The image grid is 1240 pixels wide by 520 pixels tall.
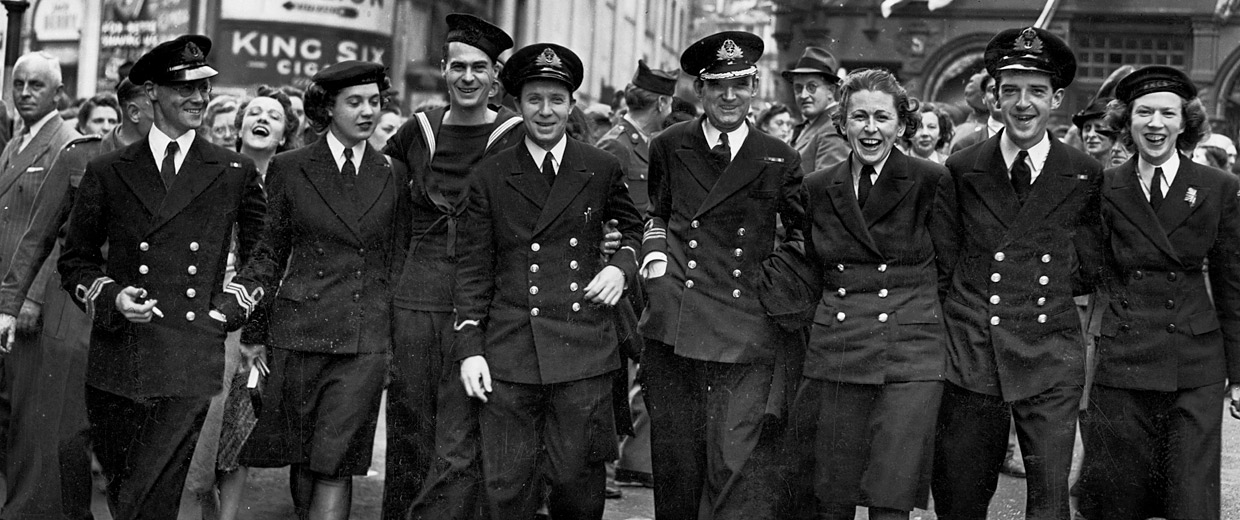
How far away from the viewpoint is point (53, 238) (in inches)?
Result: 263

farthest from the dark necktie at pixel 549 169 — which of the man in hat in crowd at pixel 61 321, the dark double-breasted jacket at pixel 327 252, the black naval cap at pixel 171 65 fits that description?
the man in hat in crowd at pixel 61 321

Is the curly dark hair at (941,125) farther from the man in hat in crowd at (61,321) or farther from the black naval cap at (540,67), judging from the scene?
the man in hat in crowd at (61,321)

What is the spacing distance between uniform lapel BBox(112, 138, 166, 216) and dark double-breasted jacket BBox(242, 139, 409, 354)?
1.72ft

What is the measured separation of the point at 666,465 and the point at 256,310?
1.99 m

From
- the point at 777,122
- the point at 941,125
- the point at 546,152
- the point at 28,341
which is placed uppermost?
the point at 777,122

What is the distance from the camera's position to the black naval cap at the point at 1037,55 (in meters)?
5.99

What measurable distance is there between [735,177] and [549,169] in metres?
0.82

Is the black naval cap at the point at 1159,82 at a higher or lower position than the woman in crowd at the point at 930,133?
lower

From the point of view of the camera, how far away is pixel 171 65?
6.09 m

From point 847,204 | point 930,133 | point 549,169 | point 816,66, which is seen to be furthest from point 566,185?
point 930,133

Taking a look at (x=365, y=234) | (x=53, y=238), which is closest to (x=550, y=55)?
(x=365, y=234)

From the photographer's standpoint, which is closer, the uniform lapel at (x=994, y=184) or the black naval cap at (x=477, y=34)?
the uniform lapel at (x=994, y=184)

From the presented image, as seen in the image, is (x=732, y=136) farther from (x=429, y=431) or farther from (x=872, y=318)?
(x=429, y=431)

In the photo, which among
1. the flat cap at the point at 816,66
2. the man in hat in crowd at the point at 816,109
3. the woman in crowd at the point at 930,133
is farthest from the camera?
the woman in crowd at the point at 930,133
